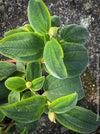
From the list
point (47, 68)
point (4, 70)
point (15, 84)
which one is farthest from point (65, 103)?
point (4, 70)

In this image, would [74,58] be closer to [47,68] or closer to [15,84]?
[47,68]

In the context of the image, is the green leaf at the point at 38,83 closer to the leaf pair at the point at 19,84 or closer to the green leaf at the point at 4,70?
the leaf pair at the point at 19,84

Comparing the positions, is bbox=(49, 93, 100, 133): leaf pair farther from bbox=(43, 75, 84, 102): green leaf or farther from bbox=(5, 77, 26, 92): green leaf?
bbox=(5, 77, 26, 92): green leaf

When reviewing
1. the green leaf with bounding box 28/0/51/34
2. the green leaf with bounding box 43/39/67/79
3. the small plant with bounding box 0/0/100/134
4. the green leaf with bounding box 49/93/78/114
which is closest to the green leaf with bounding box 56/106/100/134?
the small plant with bounding box 0/0/100/134

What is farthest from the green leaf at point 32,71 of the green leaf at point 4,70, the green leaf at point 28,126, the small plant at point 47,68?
the green leaf at point 28,126

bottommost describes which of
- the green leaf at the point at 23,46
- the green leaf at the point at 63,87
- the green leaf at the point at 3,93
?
the green leaf at the point at 3,93

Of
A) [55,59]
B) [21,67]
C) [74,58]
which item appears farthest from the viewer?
[21,67]
